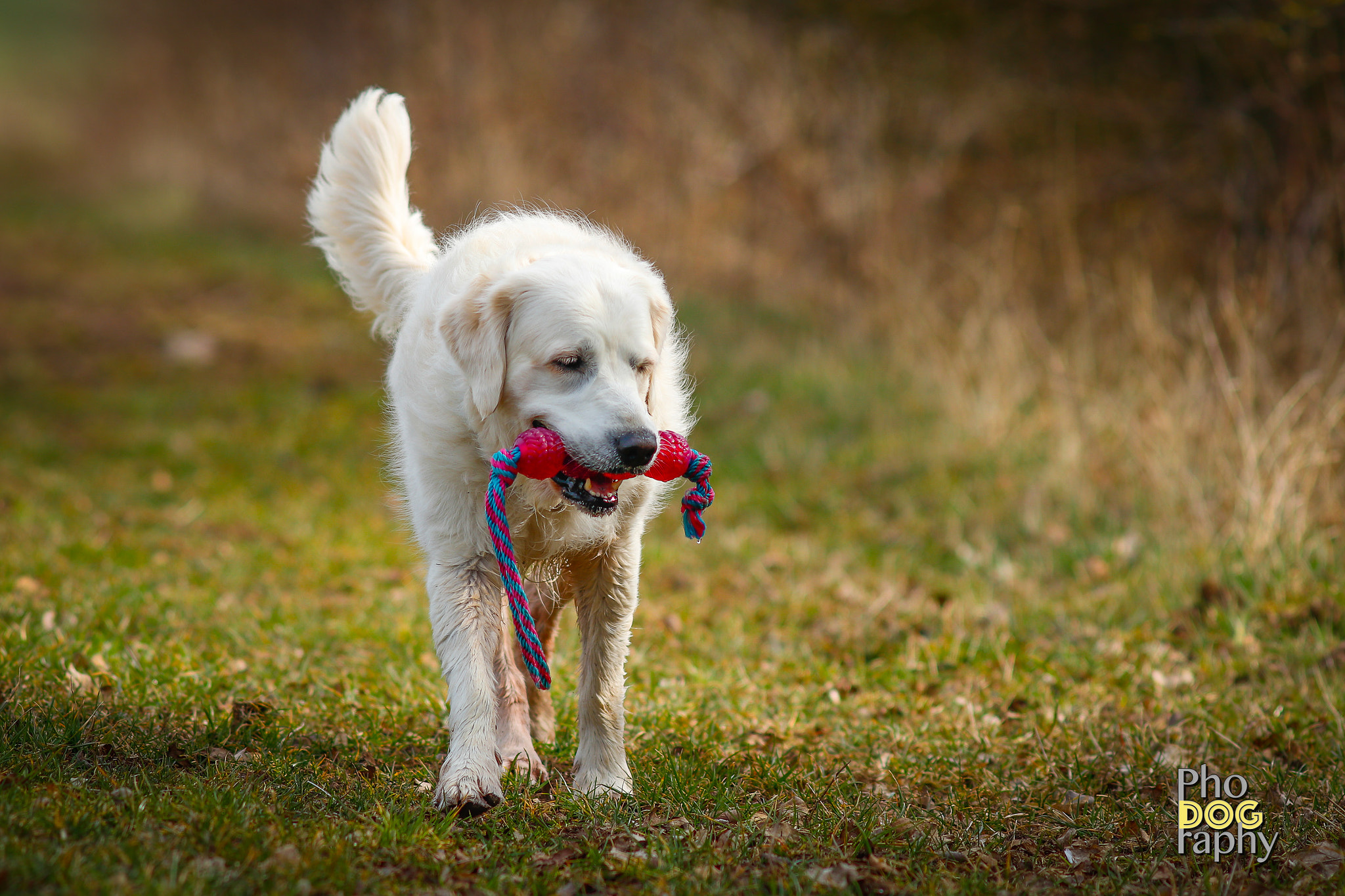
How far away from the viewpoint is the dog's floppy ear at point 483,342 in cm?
291

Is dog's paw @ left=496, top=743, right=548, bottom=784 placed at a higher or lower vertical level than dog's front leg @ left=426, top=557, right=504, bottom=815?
lower

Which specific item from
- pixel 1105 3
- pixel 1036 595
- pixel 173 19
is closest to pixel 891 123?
pixel 1105 3

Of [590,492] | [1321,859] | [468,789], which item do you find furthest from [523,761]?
[1321,859]

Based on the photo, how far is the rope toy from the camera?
2.81 metres

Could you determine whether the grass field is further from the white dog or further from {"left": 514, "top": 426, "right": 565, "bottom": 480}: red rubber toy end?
{"left": 514, "top": 426, "right": 565, "bottom": 480}: red rubber toy end

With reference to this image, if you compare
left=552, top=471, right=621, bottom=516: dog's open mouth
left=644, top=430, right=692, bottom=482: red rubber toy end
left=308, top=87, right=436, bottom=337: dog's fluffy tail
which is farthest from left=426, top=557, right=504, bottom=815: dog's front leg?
left=308, top=87, right=436, bottom=337: dog's fluffy tail

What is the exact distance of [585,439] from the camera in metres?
2.82

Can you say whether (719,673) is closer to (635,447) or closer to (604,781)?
(604,781)

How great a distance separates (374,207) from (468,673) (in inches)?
72.7

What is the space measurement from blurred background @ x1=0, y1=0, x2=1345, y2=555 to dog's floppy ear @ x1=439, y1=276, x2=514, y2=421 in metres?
1.31

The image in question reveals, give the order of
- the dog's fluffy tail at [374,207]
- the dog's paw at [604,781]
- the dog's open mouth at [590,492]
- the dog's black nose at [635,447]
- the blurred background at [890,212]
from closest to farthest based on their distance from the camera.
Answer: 1. the dog's black nose at [635,447]
2. the dog's open mouth at [590,492]
3. the dog's paw at [604,781]
4. the dog's fluffy tail at [374,207]
5. the blurred background at [890,212]

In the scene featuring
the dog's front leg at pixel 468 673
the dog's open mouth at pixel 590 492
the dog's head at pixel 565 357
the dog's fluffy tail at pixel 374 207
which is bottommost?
the dog's front leg at pixel 468 673

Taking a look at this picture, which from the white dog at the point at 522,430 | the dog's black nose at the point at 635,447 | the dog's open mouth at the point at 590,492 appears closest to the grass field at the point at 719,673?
the white dog at the point at 522,430

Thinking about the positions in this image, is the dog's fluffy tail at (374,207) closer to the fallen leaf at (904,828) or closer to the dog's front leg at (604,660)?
the dog's front leg at (604,660)
